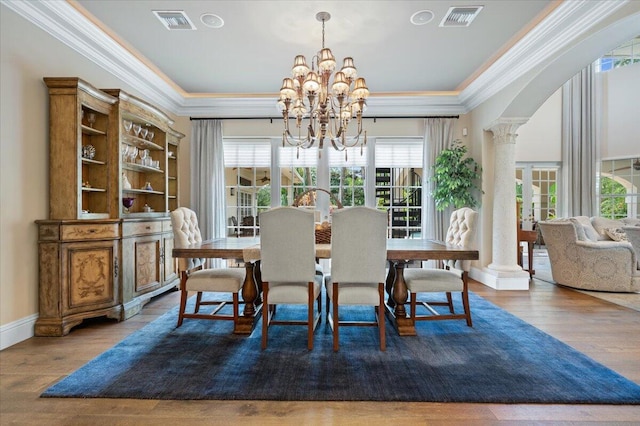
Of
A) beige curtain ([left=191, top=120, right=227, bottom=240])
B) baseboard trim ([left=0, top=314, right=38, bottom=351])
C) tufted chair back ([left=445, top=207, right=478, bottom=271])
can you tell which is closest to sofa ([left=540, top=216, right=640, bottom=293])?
tufted chair back ([left=445, top=207, right=478, bottom=271])

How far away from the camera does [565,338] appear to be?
9.21ft

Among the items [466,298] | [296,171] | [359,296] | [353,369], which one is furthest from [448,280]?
[296,171]

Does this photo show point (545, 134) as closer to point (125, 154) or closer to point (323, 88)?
point (323, 88)

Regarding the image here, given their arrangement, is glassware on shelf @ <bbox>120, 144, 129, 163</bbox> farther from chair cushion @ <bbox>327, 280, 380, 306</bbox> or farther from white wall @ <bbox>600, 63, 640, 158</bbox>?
white wall @ <bbox>600, 63, 640, 158</bbox>

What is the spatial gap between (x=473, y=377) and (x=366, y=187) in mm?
3787

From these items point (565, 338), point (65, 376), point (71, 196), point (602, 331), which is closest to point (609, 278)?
point (602, 331)

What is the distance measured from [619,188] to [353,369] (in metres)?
8.58

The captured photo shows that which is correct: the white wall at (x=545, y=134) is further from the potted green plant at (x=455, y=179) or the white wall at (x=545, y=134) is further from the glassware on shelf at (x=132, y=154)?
the glassware on shelf at (x=132, y=154)

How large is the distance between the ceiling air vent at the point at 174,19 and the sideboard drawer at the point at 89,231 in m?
1.98

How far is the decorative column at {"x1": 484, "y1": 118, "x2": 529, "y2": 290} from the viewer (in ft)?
15.3

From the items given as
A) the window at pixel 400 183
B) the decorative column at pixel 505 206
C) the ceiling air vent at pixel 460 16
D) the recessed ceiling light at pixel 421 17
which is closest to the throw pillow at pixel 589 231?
the decorative column at pixel 505 206

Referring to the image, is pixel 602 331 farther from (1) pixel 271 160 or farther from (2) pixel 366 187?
(1) pixel 271 160

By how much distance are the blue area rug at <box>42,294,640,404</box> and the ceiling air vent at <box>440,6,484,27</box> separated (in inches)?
111

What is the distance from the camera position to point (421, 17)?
323 centimetres
